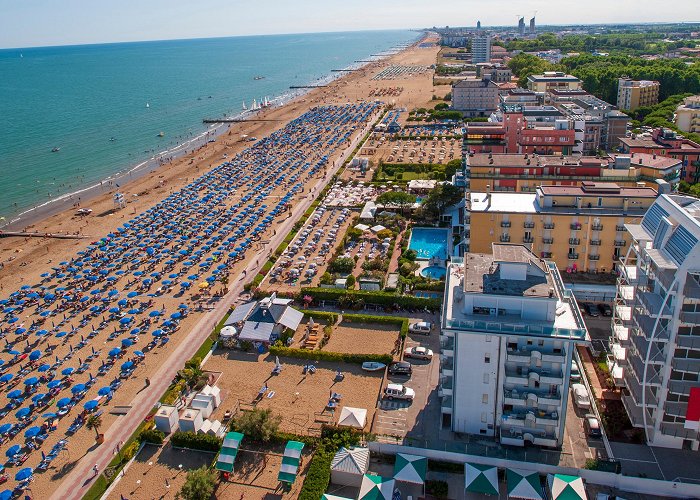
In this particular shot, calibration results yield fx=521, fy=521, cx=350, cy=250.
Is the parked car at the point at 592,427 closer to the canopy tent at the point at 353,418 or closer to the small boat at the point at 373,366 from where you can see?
the canopy tent at the point at 353,418

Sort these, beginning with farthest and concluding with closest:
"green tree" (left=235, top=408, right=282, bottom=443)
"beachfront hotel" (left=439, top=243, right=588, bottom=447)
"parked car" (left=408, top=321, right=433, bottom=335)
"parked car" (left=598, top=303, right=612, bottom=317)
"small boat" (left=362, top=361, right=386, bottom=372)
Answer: "parked car" (left=598, top=303, right=612, bottom=317) < "parked car" (left=408, top=321, right=433, bottom=335) < "small boat" (left=362, top=361, right=386, bottom=372) < "green tree" (left=235, top=408, right=282, bottom=443) < "beachfront hotel" (left=439, top=243, right=588, bottom=447)

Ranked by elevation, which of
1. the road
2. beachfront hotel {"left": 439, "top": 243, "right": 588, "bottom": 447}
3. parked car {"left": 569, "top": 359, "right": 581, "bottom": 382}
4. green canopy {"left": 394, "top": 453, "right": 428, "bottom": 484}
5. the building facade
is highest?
the building facade

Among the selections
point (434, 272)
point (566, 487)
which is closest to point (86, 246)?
point (434, 272)

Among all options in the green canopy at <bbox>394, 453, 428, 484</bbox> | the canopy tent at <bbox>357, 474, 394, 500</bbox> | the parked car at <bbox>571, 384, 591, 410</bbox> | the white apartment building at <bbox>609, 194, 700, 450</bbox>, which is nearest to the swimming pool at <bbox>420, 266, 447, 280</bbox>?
the parked car at <bbox>571, 384, 591, 410</bbox>

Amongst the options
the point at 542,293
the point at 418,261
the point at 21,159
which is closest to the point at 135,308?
the point at 418,261

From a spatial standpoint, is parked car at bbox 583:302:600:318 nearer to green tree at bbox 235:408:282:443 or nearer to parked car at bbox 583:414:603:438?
parked car at bbox 583:414:603:438

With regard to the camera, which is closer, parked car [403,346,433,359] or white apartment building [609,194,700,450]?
white apartment building [609,194,700,450]

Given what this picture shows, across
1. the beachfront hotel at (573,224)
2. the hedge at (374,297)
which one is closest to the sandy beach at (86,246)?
the hedge at (374,297)
